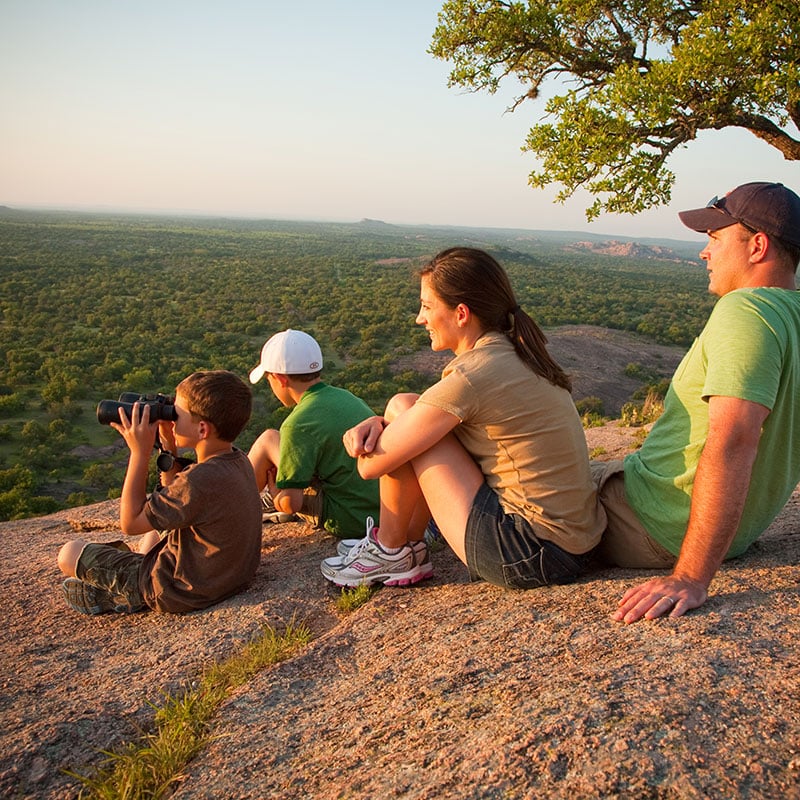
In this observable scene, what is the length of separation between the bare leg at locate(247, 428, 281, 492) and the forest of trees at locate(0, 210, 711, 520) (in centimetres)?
118

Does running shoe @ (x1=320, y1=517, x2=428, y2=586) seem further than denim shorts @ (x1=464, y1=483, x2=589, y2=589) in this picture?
Yes

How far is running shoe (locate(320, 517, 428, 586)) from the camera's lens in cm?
289

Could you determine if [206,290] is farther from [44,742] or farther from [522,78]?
[44,742]

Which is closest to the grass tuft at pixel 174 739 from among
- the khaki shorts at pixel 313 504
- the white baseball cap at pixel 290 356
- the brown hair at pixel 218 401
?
the brown hair at pixel 218 401

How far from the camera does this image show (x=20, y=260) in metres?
44.0

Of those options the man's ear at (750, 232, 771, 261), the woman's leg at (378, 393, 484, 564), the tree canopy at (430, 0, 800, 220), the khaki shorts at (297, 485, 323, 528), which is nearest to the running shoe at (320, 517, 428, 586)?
the woman's leg at (378, 393, 484, 564)

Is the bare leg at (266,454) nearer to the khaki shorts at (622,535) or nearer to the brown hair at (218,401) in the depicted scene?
the brown hair at (218,401)

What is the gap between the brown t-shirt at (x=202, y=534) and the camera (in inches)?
111

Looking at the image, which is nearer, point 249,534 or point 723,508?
point 723,508

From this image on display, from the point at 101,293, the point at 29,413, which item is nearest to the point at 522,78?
the point at 29,413

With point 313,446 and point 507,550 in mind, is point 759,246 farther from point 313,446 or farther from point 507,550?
point 313,446

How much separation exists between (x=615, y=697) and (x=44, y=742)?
65.7 inches

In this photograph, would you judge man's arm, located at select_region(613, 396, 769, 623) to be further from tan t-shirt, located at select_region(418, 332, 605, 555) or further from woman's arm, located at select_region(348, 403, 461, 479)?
woman's arm, located at select_region(348, 403, 461, 479)

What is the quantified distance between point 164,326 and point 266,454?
22.7 meters
